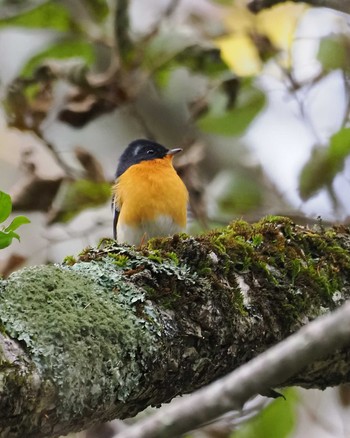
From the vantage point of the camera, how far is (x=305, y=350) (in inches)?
49.1

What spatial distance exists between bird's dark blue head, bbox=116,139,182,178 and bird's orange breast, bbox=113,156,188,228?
5.5 inches

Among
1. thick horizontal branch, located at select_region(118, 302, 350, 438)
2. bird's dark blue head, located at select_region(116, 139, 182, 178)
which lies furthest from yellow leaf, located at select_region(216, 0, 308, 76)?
thick horizontal branch, located at select_region(118, 302, 350, 438)

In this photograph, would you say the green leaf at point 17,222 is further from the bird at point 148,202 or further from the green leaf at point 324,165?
the bird at point 148,202

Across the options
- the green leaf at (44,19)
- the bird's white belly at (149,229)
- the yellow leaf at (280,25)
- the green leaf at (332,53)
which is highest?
the green leaf at (44,19)

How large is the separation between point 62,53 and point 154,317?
268cm

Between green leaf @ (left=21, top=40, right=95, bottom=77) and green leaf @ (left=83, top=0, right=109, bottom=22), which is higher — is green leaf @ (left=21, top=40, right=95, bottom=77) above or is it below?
below

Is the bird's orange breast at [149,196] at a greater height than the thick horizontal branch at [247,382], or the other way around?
the thick horizontal branch at [247,382]

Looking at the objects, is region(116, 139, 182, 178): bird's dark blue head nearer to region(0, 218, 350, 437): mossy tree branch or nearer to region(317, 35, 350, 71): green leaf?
region(317, 35, 350, 71): green leaf

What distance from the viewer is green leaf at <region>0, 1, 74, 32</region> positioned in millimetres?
4656

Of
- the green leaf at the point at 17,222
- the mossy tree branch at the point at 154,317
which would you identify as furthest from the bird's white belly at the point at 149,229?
the green leaf at the point at 17,222

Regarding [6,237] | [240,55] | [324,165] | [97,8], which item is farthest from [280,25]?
[6,237]

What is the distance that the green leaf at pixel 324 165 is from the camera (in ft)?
12.1

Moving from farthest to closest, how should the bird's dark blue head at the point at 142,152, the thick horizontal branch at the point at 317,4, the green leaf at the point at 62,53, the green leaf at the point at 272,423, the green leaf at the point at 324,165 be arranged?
the bird's dark blue head at the point at 142,152
the green leaf at the point at 62,53
the green leaf at the point at 324,165
the green leaf at the point at 272,423
the thick horizontal branch at the point at 317,4

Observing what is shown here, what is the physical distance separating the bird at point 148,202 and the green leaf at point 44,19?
2.84 feet
